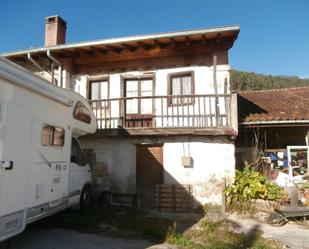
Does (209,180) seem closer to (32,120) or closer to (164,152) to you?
(164,152)

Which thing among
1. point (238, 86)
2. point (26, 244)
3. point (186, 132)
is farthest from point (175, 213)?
point (238, 86)

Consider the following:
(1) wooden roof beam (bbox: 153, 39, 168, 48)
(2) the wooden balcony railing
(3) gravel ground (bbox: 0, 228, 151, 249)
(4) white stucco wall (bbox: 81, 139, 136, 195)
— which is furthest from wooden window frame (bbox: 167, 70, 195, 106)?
(3) gravel ground (bbox: 0, 228, 151, 249)

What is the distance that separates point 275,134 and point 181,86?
408cm

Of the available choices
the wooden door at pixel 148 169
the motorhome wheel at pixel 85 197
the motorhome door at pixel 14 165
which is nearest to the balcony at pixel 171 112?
the wooden door at pixel 148 169

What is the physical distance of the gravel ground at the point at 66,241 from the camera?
596 cm

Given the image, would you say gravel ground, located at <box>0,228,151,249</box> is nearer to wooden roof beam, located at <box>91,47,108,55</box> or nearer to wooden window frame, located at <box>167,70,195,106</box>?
wooden window frame, located at <box>167,70,195,106</box>

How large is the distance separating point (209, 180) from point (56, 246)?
18.0ft

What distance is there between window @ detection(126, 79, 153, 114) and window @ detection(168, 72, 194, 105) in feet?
2.91

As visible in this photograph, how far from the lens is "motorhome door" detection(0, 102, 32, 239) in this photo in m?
4.78

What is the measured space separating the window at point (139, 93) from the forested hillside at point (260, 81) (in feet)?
104

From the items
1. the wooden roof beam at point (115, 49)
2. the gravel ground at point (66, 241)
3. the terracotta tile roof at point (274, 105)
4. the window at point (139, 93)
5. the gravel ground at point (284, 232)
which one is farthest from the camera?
the window at point (139, 93)

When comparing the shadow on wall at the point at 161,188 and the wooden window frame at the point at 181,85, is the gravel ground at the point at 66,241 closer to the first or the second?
the shadow on wall at the point at 161,188

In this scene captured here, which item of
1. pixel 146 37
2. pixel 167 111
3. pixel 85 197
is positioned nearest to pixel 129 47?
pixel 146 37

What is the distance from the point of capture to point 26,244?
601 centimetres
